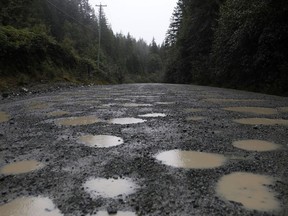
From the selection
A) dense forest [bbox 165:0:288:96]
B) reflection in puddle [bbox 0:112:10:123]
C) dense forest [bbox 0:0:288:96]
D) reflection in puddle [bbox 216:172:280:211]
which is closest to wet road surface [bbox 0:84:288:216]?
reflection in puddle [bbox 216:172:280:211]

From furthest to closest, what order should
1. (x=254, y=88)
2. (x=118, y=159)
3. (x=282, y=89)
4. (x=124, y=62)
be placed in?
(x=124, y=62), (x=254, y=88), (x=282, y=89), (x=118, y=159)

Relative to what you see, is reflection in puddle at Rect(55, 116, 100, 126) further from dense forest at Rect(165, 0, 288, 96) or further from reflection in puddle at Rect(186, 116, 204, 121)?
dense forest at Rect(165, 0, 288, 96)

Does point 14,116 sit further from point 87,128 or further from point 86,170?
point 86,170

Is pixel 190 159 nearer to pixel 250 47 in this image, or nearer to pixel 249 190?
pixel 249 190

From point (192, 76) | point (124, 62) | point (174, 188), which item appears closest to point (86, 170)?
point (174, 188)

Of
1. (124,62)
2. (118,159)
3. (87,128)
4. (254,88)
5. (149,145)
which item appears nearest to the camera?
(118,159)

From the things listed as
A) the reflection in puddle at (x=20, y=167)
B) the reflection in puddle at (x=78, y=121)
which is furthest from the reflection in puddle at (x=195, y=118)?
the reflection in puddle at (x=20, y=167)

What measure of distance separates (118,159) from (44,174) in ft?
2.05

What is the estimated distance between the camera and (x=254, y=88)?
1259 cm

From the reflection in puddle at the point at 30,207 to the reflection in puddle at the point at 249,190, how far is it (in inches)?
40.3

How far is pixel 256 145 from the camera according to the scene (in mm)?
3107

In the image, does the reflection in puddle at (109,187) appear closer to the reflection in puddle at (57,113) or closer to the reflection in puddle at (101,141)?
the reflection in puddle at (101,141)

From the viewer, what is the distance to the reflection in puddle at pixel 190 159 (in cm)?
255

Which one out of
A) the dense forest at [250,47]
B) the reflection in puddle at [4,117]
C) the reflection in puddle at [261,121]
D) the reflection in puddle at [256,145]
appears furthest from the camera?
the dense forest at [250,47]
